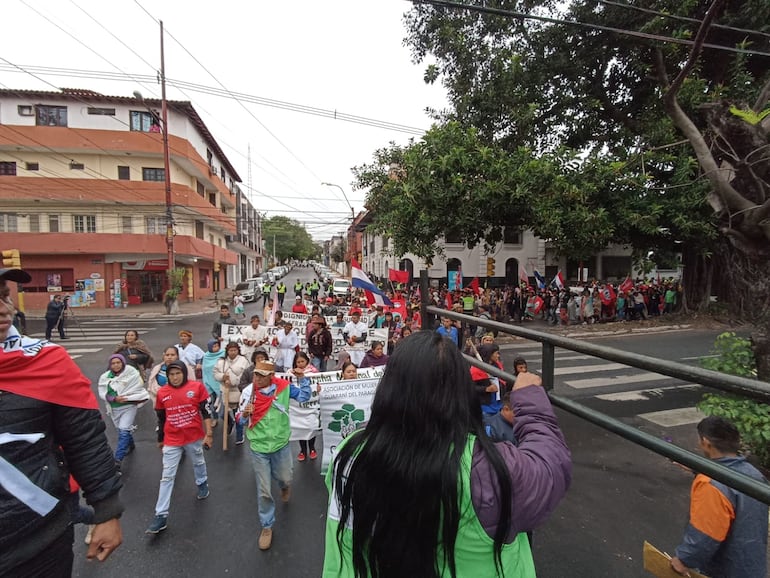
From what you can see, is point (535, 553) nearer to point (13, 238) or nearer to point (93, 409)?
point (93, 409)

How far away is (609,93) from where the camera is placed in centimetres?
1283

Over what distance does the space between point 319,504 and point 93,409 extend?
3.01 metres

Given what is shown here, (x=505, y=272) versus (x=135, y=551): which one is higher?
(x=505, y=272)

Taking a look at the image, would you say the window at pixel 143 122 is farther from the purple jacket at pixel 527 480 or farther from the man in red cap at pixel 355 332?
the purple jacket at pixel 527 480

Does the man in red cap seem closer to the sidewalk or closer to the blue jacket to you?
the blue jacket

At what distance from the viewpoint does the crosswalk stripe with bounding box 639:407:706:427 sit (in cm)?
651

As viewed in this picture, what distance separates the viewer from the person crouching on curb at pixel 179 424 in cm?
391

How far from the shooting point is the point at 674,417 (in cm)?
675

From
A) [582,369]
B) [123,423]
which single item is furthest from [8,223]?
[582,369]

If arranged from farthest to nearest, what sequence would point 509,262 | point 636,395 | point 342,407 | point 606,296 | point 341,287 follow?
point 509,262, point 341,287, point 606,296, point 636,395, point 342,407

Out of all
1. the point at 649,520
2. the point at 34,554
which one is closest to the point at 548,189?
the point at 649,520

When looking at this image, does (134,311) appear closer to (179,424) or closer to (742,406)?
(179,424)

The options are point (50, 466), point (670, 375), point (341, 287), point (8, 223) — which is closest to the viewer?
point (670, 375)

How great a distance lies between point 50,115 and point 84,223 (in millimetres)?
7224
